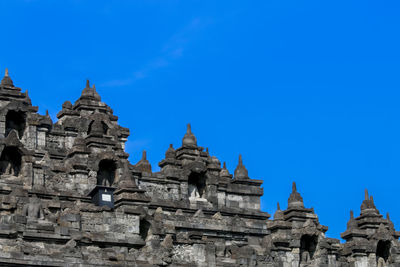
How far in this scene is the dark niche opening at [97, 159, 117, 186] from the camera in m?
74.2

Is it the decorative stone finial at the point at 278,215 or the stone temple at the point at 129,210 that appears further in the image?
the decorative stone finial at the point at 278,215

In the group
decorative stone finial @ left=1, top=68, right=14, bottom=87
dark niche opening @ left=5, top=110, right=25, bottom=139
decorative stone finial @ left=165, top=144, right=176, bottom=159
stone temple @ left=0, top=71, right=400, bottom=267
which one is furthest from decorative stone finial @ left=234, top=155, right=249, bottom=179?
decorative stone finial @ left=1, top=68, right=14, bottom=87

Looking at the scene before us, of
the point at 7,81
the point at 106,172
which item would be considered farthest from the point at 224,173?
the point at 7,81

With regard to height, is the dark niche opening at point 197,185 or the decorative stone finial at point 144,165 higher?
the decorative stone finial at point 144,165

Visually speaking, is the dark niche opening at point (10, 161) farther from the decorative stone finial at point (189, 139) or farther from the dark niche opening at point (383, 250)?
the dark niche opening at point (383, 250)

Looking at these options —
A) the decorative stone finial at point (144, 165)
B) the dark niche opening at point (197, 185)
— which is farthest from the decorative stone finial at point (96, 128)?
the dark niche opening at point (197, 185)

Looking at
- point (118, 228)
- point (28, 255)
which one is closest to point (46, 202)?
point (118, 228)

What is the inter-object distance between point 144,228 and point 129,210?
1.51 meters

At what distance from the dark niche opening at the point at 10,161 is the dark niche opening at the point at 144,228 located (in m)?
12.8

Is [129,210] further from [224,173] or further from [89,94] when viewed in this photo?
[89,94]

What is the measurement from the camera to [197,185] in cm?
7850

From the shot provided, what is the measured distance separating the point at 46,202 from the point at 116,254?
11.3 m

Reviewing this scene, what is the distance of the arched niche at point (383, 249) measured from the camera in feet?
244

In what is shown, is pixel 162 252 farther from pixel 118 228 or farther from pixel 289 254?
pixel 289 254
